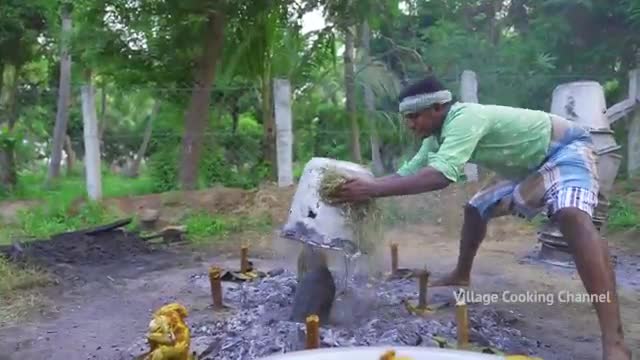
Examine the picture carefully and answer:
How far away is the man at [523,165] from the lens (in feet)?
10.0

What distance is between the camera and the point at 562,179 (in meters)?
3.31

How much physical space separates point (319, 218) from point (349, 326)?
0.65m

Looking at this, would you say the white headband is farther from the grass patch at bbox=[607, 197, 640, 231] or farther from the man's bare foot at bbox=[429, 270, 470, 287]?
the grass patch at bbox=[607, 197, 640, 231]

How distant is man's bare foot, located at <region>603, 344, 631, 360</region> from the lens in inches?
115

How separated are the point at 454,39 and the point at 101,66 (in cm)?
451

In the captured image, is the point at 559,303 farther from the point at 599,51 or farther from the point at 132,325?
the point at 599,51

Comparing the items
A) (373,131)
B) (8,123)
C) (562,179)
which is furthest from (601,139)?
(8,123)

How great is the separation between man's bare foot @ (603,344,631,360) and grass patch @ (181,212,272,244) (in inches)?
184

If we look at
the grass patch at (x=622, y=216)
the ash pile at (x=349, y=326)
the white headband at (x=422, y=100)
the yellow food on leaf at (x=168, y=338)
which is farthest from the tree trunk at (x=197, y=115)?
the yellow food on leaf at (x=168, y=338)

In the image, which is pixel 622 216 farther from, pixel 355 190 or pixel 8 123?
pixel 8 123

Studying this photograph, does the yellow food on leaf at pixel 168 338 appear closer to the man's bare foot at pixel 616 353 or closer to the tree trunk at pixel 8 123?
the man's bare foot at pixel 616 353

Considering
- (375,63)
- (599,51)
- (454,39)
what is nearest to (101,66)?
(375,63)

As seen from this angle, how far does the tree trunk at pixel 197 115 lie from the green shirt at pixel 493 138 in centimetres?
566

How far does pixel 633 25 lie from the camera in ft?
29.4
